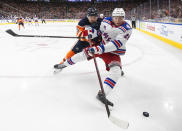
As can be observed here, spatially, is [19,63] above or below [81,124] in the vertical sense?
above

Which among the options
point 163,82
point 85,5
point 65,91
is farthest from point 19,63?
point 85,5

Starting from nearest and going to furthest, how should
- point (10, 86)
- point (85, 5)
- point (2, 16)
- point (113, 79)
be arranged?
point (113, 79) < point (10, 86) < point (2, 16) < point (85, 5)

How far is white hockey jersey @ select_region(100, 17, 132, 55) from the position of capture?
1852 mm

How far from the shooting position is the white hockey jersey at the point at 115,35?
1852mm

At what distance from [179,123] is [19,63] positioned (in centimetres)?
306

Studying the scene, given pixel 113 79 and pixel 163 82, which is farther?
pixel 163 82

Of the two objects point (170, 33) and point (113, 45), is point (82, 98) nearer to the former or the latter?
point (113, 45)

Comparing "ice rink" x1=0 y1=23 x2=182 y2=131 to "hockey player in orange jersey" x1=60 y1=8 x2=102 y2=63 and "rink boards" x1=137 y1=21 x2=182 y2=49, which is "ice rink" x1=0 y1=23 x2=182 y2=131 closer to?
"hockey player in orange jersey" x1=60 y1=8 x2=102 y2=63

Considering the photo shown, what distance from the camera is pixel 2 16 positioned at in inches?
606

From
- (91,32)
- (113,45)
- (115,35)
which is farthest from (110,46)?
(91,32)

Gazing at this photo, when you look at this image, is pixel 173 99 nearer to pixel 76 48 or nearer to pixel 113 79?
pixel 113 79

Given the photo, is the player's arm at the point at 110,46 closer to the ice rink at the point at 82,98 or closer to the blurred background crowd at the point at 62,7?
the ice rink at the point at 82,98

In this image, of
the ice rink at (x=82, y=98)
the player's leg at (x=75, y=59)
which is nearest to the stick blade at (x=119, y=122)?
the ice rink at (x=82, y=98)

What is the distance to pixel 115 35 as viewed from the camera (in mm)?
2023
